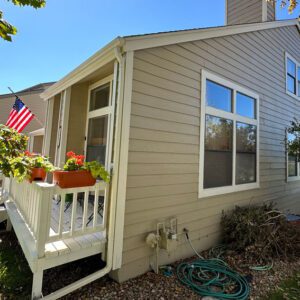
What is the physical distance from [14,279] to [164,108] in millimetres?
3136

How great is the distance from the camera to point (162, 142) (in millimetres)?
3311

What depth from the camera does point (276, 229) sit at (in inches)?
157

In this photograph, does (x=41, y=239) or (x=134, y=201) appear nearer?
(x=41, y=239)

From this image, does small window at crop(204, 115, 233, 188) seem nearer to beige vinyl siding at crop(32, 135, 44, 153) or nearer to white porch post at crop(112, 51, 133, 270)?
white porch post at crop(112, 51, 133, 270)

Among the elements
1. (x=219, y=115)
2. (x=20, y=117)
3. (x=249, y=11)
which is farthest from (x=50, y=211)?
(x=249, y=11)

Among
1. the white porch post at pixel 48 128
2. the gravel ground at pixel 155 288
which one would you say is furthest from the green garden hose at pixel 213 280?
the white porch post at pixel 48 128

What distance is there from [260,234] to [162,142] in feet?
8.14

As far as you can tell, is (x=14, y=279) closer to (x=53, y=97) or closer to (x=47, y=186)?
(x=47, y=186)

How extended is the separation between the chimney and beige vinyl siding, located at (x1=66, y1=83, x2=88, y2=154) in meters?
5.59

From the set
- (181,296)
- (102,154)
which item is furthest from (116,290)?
(102,154)

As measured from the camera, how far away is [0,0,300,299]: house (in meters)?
2.80

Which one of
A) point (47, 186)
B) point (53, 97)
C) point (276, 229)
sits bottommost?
point (276, 229)

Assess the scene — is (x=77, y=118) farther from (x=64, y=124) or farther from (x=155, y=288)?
(x=155, y=288)

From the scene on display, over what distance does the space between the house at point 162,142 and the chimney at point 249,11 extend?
1.75 feet
